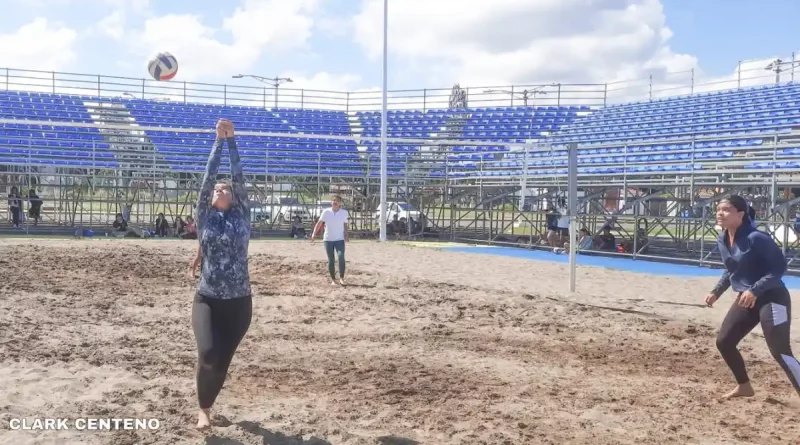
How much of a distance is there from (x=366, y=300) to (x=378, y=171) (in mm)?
19434

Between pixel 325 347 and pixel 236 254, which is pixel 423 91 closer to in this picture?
pixel 325 347

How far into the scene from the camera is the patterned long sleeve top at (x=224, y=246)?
523cm

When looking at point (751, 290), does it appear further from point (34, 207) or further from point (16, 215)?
point (34, 207)

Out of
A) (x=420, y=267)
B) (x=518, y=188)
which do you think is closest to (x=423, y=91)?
(x=518, y=188)

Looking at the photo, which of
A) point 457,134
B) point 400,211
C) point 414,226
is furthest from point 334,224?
Answer: point 457,134

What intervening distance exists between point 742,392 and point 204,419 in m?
4.33

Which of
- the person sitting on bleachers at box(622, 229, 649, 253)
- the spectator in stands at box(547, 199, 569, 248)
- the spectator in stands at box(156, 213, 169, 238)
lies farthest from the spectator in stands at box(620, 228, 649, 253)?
the spectator in stands at box(156, 213, 169, 238)

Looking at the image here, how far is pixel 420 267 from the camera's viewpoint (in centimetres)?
1622

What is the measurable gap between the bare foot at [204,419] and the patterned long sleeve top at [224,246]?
2.64ft

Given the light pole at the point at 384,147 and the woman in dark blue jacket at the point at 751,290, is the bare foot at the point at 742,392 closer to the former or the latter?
the woman in dark blue jacket at the point at 751,290

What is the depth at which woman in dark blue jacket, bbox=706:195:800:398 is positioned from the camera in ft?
19.4

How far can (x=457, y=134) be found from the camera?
34.3 meters

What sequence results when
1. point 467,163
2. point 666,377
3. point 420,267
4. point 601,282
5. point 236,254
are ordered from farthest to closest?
point 467,163, point 420,267, point 601,282, point 666,377, point 236,254

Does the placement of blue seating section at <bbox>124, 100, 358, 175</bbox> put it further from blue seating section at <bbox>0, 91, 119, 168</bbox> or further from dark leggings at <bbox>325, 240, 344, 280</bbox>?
dark leggings at <bbox>325, 240, 344, 280</bbox>
